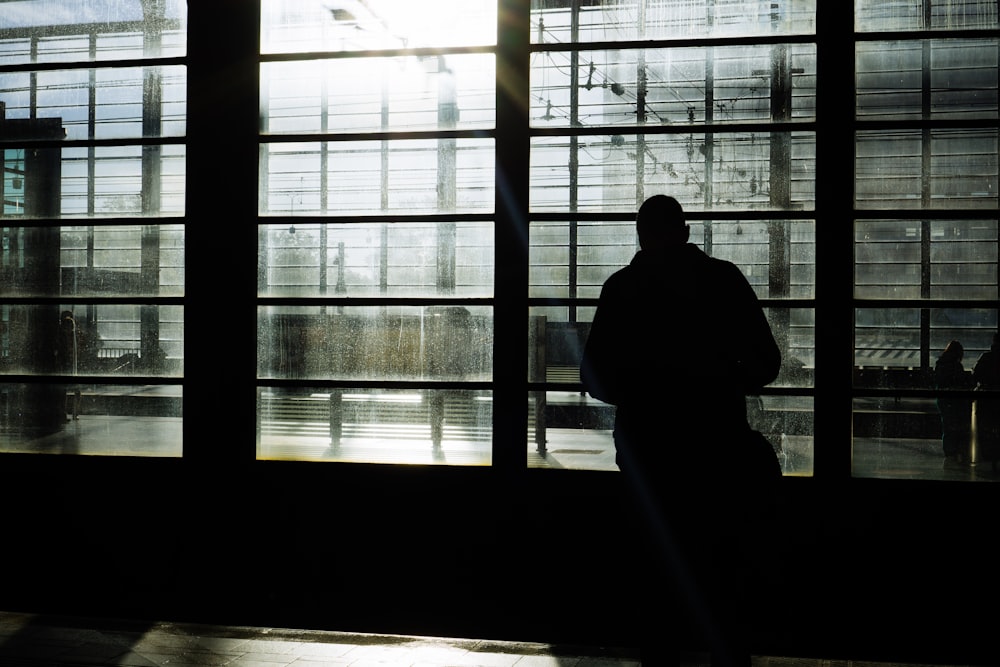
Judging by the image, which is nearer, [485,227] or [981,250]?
[981,250]

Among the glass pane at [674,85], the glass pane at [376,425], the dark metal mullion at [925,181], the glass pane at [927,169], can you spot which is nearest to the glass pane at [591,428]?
the glass pane at [376,425]

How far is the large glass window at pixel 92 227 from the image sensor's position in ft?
20.5

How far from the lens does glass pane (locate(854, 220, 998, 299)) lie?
5336mm

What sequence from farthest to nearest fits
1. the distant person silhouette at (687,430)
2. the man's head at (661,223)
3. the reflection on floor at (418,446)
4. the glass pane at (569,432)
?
the glass pane at (569,432)
the reflection on floor at (418,446)
the man's head at (661,223)
the distant person silhouette at (687,430)

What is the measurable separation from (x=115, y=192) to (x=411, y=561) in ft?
10.5

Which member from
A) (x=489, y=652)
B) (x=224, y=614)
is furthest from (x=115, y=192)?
(x=489, y=652)

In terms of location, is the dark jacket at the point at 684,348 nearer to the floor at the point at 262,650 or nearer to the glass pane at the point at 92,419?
the floor at the point at 262,650

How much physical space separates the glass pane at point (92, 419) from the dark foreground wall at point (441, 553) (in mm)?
113

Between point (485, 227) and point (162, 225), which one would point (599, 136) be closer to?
point (485, 227)

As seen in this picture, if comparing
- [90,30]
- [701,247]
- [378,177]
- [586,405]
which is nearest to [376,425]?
[586,405]

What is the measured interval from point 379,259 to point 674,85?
2.12 m

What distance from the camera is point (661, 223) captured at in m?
3.53

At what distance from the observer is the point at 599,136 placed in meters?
5.70

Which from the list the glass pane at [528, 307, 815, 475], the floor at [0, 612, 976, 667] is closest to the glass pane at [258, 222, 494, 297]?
the glass pane at [528, 307, 815, 475]
